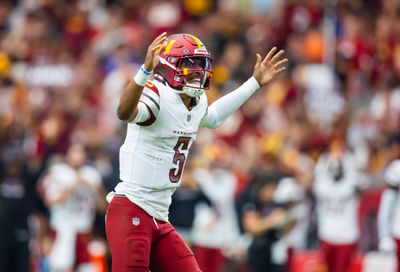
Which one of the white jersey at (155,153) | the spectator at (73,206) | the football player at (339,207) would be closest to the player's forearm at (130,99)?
the white jersey at (155,153)

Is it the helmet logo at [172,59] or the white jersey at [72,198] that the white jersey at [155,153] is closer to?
the helmet logo at [172,59]

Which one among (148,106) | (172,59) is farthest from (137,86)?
(172,59)

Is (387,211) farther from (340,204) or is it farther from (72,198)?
(72,198)

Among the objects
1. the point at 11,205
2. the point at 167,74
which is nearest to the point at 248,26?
the point at 11,205

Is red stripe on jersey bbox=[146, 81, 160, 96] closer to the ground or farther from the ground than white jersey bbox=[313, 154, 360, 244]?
farther from the ground

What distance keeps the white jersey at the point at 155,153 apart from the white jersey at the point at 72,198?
5.20m

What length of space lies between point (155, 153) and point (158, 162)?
6cm

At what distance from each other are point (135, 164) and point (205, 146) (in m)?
6.34

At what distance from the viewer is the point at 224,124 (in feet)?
42.9

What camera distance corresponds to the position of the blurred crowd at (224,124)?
35.0ft

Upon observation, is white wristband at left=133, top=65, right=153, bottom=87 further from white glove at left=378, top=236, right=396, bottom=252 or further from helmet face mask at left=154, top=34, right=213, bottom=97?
white glove at left=378, top=236, right=396, bottom=252

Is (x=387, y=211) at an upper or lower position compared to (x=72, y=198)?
upper

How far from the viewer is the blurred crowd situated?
10672 mm

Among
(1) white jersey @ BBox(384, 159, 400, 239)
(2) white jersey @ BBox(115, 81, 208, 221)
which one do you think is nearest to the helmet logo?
(2) white jersey @ BBox(115, 81, 208, 221)
